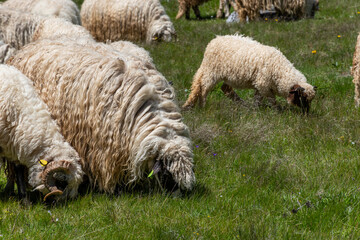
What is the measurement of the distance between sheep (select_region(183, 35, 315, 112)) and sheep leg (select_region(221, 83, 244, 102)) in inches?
16.2

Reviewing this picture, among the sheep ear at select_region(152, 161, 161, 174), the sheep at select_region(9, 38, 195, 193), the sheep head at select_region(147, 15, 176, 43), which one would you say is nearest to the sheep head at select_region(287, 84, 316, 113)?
the sheep at select_region(9, 38, 195, 193)

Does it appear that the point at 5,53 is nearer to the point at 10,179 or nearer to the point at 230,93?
the point at 10,179

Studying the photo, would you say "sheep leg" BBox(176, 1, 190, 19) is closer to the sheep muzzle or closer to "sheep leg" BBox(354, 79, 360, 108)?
"sheep leg" BBox(354, 79, 360, 108)

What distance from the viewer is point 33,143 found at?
434cm

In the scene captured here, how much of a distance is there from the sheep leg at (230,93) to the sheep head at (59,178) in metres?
4.09

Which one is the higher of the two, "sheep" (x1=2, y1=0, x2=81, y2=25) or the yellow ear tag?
"sheep" (x1=2, y1=0, x2=81, y2=25)

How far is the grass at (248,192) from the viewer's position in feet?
12.7

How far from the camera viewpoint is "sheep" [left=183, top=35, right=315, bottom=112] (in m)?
7.29

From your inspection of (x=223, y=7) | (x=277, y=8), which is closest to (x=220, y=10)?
(x=223, y=7)

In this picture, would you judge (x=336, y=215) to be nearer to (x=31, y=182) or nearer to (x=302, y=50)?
(x=31, y=182)

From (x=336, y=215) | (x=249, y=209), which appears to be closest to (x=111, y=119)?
(x=249, y=209)

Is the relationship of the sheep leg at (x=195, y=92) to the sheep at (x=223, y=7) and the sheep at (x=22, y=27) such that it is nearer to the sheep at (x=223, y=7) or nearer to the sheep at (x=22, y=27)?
the sheep at (x=22, y=27)

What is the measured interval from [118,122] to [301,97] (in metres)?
3.42

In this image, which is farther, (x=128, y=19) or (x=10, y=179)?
(x=128, y=19)
